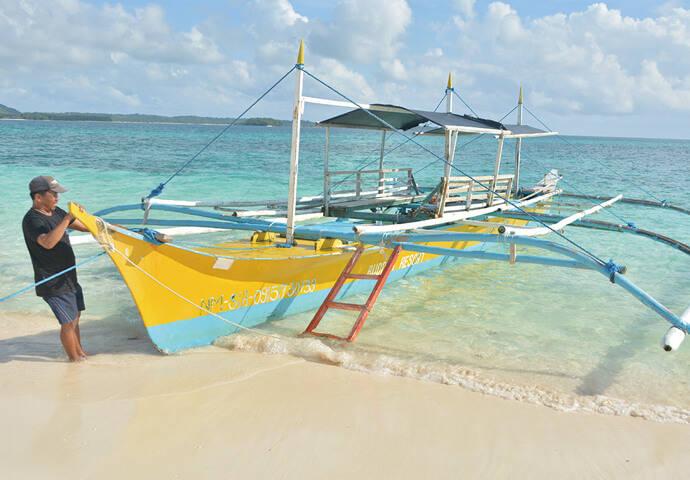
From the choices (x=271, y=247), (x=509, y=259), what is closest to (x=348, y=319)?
(x=271, y=247)

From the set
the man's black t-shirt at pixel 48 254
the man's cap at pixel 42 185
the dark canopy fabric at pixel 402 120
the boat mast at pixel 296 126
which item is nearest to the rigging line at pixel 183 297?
the man's black t-shirt at pixel 48 254

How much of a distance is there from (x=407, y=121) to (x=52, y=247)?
18.0ft

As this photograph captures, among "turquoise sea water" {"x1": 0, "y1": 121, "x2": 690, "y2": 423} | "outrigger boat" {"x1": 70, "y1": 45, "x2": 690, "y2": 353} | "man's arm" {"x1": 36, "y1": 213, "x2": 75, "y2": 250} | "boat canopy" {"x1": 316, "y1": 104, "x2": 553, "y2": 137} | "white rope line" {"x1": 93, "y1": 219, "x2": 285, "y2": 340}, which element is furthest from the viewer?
"boat canopy" {"x1": 316, "y1": 104, "x2": 553, "y2": 137}

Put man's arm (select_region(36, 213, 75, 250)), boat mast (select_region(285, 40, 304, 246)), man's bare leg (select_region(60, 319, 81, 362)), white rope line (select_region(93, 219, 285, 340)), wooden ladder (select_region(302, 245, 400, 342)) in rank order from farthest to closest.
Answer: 1. wooden ladder (select_region(302, 245, 400, 342))
2. boat mast (select_region(285, 40, 304, 246))
3. man's bare leg (select_region(60, 319, 81, 362))
4. white rope line (select_region(93, 219, 285, 340))
5. man's arm (select_region(36, 213, 75, 250))

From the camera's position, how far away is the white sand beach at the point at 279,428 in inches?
127

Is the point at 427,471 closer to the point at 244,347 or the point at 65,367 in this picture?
the point at 244,347

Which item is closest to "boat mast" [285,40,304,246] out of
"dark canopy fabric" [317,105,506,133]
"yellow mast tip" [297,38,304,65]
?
"yellow mast tip" [297,38,304,65]

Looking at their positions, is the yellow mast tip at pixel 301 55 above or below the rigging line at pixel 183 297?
above

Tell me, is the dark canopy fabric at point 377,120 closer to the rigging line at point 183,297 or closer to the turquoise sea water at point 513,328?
the turquoise sea water at point 513,328

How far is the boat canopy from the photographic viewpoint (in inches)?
265

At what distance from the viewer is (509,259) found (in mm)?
5469

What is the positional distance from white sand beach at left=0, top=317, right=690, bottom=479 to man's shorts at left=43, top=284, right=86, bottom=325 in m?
0.48

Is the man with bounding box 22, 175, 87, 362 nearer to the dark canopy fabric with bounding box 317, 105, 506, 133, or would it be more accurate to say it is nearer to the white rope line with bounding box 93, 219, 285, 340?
the white rope line with bounding box 93, 219, 285, 340

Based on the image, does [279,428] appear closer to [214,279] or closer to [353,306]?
[214,279]
